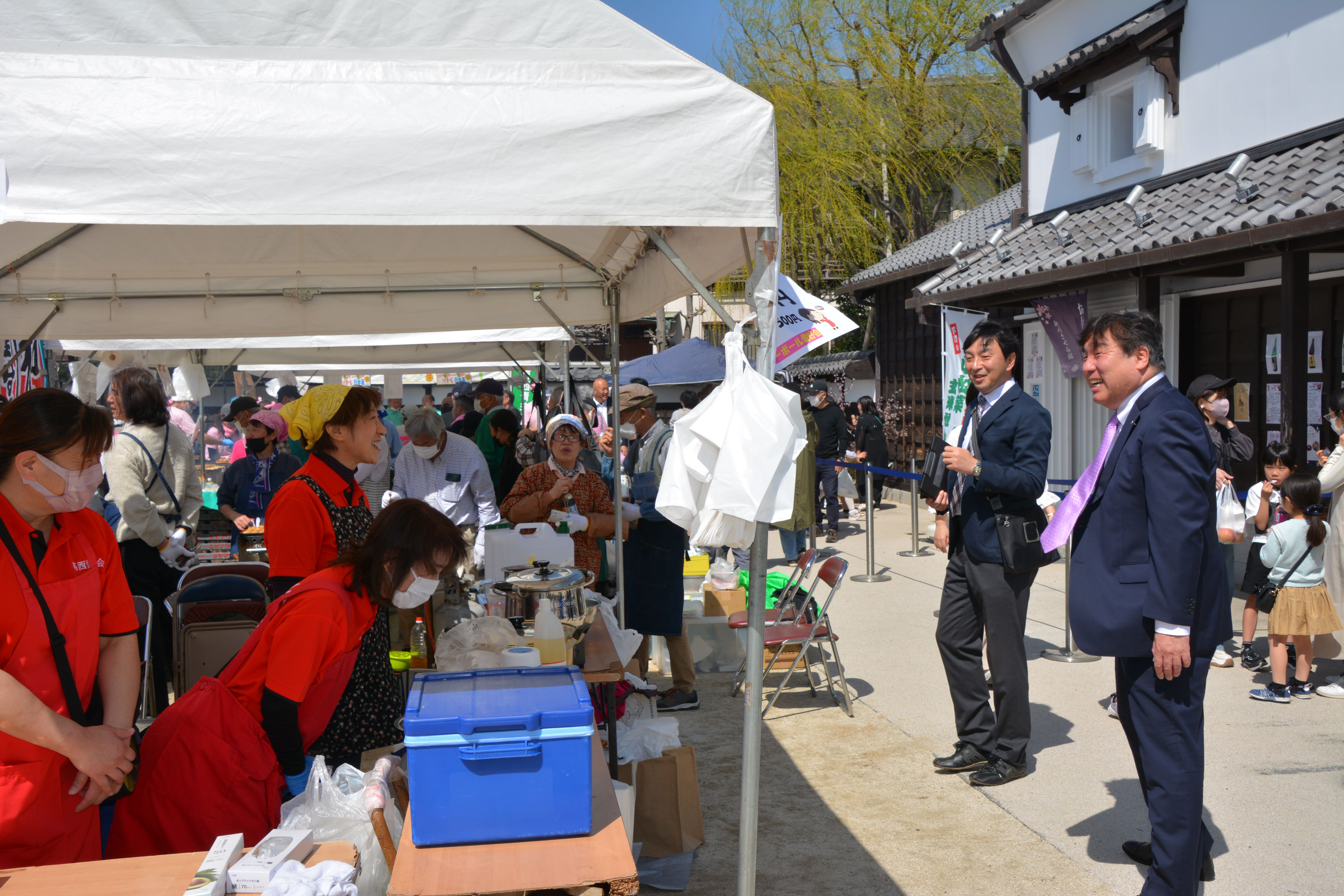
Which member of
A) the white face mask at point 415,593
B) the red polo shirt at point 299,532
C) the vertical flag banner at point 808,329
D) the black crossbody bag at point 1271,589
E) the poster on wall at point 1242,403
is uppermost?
the vertical flag banner at point 808,329

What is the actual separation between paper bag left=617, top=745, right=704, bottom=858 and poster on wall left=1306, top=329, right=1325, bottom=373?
22.0 ft

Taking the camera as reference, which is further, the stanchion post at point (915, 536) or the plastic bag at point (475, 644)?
the stanchion post at point (915, 536)

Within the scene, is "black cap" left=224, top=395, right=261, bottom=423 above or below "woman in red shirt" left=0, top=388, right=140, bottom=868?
above

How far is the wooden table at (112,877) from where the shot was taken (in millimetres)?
1967

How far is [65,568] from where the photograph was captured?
7.70 feet

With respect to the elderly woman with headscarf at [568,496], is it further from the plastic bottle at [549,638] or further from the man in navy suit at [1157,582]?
the man in navy suit at [1157,582]

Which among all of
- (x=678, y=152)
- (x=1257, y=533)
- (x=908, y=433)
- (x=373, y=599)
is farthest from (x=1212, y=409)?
(x=908, y=433)

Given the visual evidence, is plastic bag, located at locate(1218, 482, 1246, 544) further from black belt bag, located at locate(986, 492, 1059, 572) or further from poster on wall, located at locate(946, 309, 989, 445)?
poster on wall, located at locate(946, 309, 989, 445)

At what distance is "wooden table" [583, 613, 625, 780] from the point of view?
3.32 m

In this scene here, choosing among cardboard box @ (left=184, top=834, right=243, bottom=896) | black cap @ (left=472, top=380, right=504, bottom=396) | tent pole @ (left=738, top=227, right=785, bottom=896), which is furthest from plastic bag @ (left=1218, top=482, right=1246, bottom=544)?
black cap @ (left=472, top=380, right=504, bottom=396)

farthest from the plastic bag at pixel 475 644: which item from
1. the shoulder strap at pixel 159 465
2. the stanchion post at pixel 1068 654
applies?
the stanchion post at pixel 1068 654

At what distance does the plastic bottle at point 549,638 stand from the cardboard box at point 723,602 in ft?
10.8

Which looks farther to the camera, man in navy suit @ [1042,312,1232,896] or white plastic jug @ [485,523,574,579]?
white plastic jug @ [485,523,574,579]

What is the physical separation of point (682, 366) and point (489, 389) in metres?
3.67
